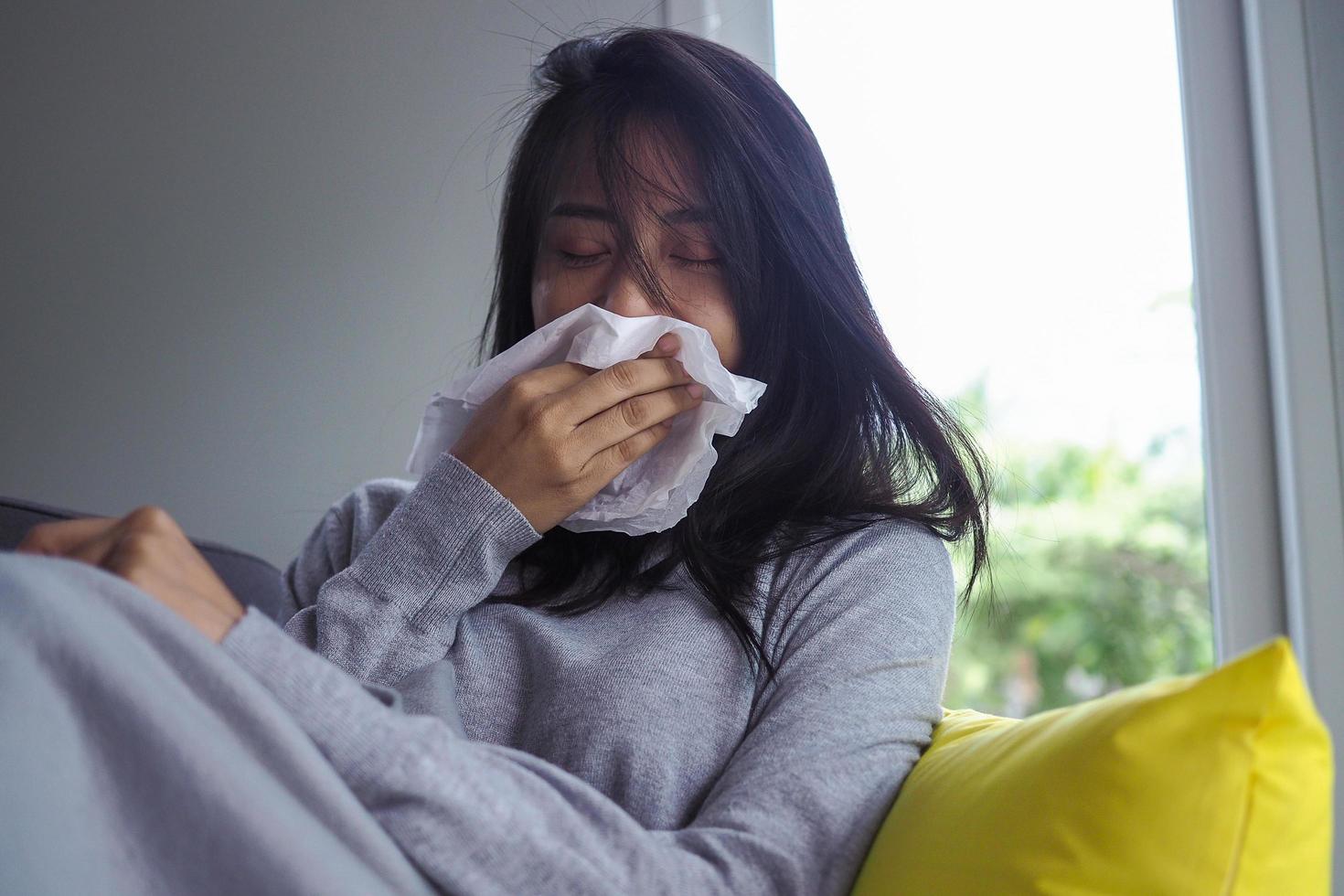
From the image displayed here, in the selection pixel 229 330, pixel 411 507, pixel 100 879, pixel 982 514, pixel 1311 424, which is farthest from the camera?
pixel 229 330

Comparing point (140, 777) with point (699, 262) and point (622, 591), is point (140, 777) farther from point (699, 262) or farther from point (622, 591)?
point (699, 262)

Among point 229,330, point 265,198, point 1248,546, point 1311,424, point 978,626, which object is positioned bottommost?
point 978,626

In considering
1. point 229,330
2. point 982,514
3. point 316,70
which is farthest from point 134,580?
point 316,70

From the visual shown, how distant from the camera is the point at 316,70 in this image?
5.20 feet

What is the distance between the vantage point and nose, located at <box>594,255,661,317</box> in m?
0.92

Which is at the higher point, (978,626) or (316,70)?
(316,70)

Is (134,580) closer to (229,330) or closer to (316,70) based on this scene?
(229,330)

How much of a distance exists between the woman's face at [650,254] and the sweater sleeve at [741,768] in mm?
266

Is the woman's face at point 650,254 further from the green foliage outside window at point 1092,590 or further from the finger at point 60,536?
the green foliage outside window at point 1092,590

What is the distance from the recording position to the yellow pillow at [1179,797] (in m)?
0.48

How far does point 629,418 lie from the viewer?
2.89 feet

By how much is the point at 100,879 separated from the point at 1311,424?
1398 millimetres

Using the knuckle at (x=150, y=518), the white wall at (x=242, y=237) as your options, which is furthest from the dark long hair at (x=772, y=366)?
the white wall at (x=242, y=237)

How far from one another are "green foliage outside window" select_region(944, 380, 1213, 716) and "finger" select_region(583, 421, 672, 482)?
2.52 meters
